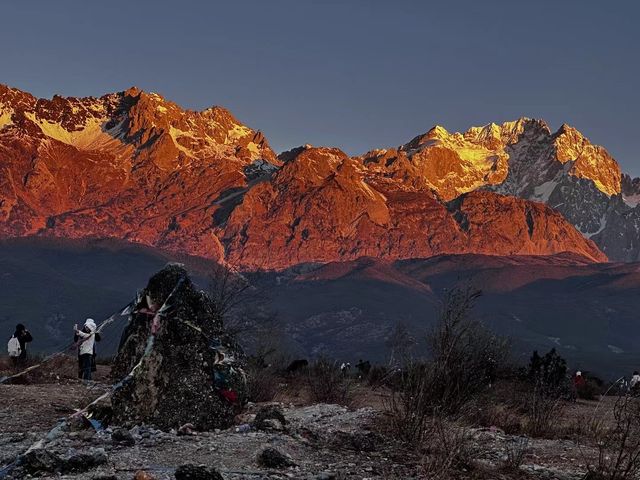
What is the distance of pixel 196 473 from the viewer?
7.14m

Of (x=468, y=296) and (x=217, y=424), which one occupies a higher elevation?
(x=468, y=296)

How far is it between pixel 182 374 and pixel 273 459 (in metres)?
2.94

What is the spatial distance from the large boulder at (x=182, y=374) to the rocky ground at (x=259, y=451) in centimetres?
39

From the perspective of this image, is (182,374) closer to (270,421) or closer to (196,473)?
(270,421)

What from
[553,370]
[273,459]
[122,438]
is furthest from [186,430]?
[553,370]

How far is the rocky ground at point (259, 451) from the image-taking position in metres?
7.75

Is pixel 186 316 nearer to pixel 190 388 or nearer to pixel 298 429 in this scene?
pixel 190 388

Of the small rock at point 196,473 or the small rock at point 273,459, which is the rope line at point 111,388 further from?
the small rock at point 273,459

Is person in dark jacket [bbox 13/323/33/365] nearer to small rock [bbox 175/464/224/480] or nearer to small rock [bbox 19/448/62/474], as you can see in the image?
small rock [bbox 19/448/62/474]

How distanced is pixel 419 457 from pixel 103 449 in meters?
3.49

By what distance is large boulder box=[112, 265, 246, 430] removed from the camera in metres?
10.5

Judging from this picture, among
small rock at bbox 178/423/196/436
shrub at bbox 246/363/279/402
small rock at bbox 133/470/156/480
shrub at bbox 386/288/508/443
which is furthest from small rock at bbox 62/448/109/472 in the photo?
shrub at bbox 246/363/279/402

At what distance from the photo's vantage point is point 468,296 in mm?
10812

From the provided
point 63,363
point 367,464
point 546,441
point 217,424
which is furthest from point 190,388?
point 63,363
